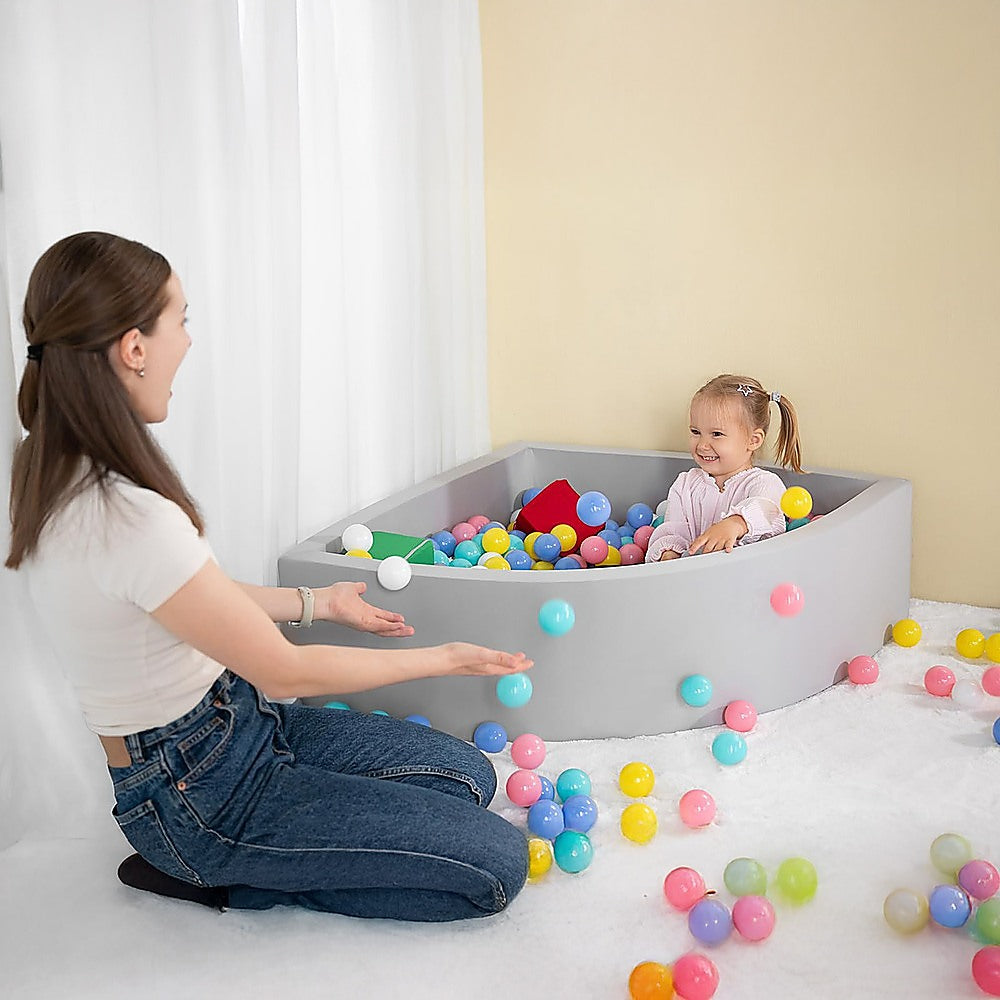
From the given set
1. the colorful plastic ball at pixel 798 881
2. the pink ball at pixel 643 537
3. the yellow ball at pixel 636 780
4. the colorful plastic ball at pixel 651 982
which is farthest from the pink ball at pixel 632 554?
the colorful plastic ball at pixel 651 982

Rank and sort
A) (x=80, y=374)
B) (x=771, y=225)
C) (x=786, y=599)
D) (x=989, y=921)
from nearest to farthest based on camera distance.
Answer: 1. (x=80, y=374)
2. (x=989, y=921)
3. (x=786, y=599)
4. (x=771, y=225)

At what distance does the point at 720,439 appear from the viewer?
2848 mm

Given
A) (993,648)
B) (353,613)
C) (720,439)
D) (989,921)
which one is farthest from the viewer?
(720,439)

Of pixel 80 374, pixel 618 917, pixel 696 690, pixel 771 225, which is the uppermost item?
pixel 771 225

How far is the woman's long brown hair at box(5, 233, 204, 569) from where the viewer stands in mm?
1582

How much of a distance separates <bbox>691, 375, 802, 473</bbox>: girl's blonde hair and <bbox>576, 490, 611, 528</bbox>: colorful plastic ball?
351 millimetres

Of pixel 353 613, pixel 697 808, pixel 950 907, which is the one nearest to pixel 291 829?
pixel 353 613

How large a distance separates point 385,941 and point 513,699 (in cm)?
60

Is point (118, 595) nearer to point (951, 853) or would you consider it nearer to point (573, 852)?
point (573, 852)

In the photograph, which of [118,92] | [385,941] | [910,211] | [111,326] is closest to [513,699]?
[385,941]

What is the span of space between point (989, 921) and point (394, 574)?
1.16 metres

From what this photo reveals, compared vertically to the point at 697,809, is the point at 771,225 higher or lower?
higher

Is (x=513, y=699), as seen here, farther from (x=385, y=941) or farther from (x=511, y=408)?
(x=511, y=408)

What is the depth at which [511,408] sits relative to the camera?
139 inches
